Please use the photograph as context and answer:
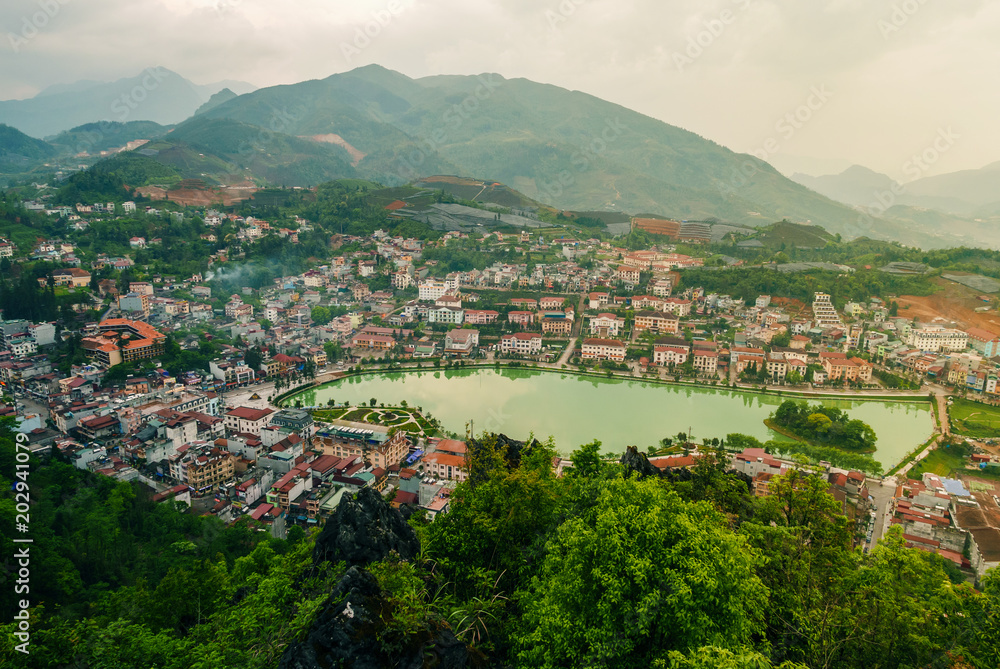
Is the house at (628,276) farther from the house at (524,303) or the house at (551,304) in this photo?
the house at (524,303)

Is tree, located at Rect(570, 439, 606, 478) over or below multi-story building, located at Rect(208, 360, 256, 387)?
over

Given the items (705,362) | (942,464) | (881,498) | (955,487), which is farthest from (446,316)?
(955,487)

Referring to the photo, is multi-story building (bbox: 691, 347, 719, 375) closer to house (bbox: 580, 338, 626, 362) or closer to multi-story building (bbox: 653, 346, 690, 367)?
multi-story building (bbox: 653, 346, 690, 367)

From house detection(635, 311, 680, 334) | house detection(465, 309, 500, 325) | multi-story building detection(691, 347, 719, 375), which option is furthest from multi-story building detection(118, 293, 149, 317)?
multi-story building detection(691, 347, 719, 375)

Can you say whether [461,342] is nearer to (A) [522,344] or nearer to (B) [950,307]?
(A) [522,344]

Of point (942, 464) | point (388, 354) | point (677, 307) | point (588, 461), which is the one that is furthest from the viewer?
point (677, 307)
